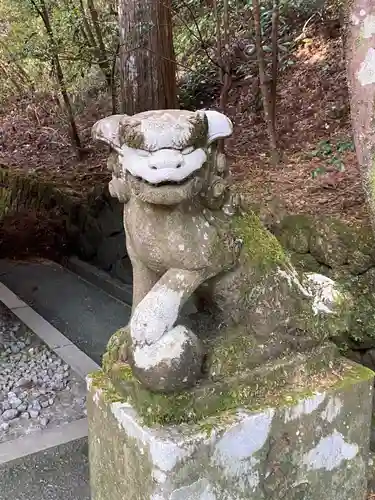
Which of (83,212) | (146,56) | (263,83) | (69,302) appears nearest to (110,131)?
(263,83)

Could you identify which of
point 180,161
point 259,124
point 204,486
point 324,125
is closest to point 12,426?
point 204,486

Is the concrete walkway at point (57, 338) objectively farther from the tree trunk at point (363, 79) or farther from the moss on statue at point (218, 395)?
the tree trunk at point (363, 79)

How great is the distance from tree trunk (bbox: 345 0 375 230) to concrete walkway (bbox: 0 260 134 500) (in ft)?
5.62

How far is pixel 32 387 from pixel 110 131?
2217 mm

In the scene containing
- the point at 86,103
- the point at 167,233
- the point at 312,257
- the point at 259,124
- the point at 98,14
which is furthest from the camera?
the point at 86,103

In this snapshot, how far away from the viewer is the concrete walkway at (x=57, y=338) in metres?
2.53

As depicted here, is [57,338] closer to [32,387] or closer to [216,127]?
[32,387]

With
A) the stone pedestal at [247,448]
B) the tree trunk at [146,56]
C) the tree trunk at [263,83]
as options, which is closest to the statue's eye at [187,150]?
the stone pedestal at [247,448]

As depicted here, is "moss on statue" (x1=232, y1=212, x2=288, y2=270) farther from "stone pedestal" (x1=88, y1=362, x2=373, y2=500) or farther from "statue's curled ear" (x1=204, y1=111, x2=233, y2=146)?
"stone pedestal" (x1=88, y1=362, x2=373, y2=500)

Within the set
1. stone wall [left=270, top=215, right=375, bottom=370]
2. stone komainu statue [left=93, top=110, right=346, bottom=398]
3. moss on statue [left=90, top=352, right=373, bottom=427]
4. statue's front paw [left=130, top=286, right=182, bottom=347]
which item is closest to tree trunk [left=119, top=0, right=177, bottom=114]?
stone wall [left=270, top=215, right=375, bottom=370]

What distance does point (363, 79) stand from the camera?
6.44 ft

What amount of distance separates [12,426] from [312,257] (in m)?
1.77

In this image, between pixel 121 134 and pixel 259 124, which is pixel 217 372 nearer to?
pixel 121 134

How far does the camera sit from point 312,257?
3162mm
